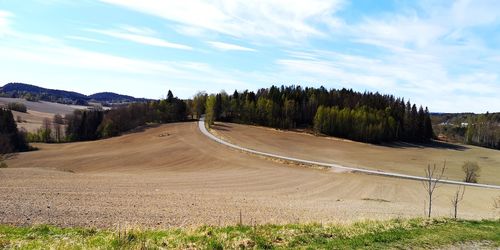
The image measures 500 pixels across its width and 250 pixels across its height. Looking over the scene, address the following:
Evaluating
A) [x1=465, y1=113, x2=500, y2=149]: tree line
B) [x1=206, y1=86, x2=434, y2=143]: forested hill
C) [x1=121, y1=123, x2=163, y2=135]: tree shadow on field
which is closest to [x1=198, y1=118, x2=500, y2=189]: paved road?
[x1=121, y1=123, x2=163, y2=135]: tree shadow on field

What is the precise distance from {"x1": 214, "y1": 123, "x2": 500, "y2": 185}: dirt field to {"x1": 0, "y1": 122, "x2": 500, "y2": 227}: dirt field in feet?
44.0

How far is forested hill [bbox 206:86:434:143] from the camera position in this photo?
118 m

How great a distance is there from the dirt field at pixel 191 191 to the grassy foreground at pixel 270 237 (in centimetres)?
449

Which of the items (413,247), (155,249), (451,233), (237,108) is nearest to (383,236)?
(413,247)

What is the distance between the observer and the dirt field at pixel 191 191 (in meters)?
22.4

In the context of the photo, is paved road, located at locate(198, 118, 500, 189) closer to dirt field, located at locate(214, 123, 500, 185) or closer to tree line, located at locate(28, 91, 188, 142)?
dirt field, located at locate(214, 123, 500, 185)

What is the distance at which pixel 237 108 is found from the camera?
134m

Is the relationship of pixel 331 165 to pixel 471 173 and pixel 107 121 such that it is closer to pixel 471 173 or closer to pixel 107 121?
pixel 471 173

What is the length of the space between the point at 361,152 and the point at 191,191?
67.0 metres

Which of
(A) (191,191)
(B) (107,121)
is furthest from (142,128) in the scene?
(A) (191,191)

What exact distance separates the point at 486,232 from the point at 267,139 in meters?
86.6

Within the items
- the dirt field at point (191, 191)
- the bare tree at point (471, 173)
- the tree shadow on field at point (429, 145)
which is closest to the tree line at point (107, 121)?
the dirt field at point (191, 191)

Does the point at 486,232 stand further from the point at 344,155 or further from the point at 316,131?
the point at 316,131

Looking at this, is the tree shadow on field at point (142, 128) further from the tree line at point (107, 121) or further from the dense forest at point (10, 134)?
the dense forest at point (10, 134)
